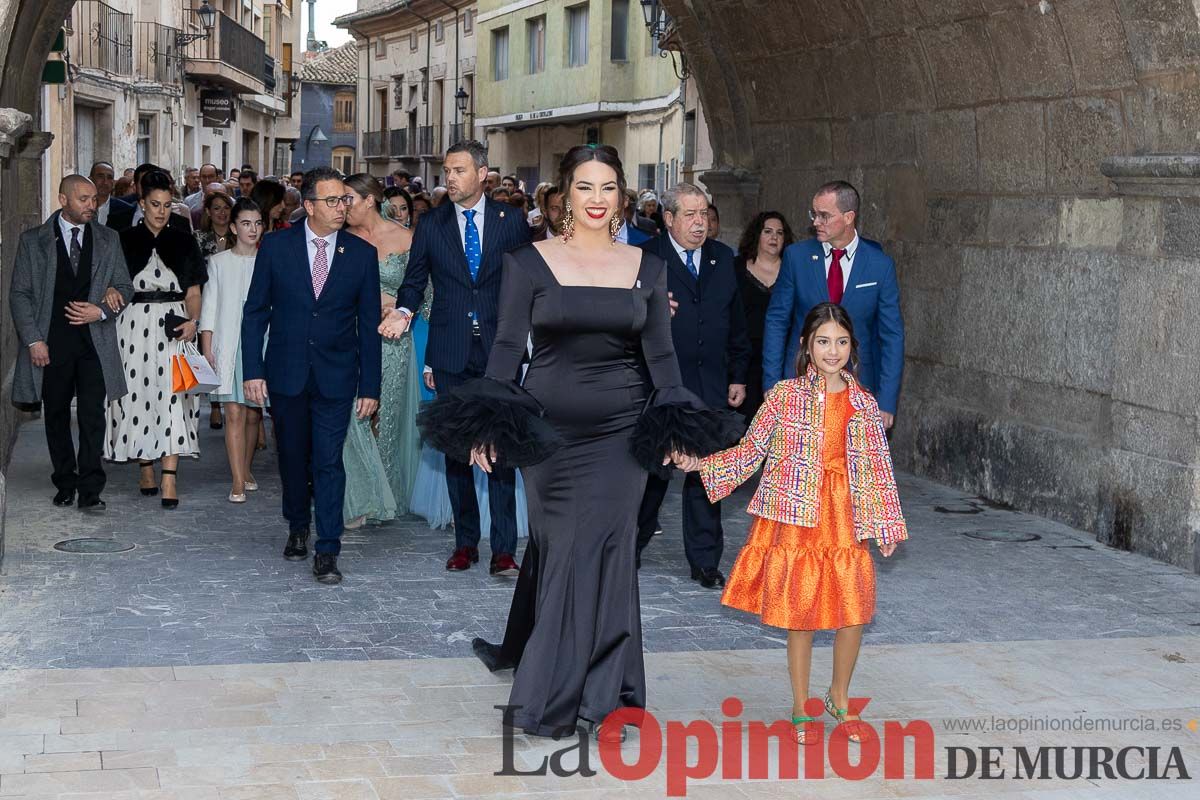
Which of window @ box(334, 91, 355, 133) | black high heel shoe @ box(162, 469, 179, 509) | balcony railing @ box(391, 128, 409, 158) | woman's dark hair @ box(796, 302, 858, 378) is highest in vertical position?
window @ box(334, 91, 355, 133)

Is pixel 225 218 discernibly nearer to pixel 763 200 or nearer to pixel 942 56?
pixel 763 200

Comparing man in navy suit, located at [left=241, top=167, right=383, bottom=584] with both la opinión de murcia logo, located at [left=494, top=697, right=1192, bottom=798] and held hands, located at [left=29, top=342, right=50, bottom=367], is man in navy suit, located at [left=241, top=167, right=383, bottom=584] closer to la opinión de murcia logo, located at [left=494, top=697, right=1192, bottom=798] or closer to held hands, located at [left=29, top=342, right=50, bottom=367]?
held hands, located at [left=29, top=342, right=50, bottom=367]

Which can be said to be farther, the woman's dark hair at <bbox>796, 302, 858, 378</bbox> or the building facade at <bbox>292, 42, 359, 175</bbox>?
the building facade at <bbox>292, 42, 359, 175</bbox>

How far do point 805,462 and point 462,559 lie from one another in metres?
2.85

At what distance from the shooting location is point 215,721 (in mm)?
5199

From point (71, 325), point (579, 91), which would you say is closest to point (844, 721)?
point (71, 325)

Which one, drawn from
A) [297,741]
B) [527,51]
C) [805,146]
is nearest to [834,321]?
[297,741]

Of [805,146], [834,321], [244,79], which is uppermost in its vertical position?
[244,79]

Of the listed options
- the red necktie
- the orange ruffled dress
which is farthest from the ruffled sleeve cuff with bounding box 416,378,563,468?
the red necktie

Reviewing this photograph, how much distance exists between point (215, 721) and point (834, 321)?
2.36m

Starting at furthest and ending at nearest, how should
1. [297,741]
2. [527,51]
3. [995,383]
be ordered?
[527,51] < [995,383] < [297,741]

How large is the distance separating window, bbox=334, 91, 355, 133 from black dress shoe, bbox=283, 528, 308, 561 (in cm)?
7153

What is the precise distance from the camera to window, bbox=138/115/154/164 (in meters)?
31.3

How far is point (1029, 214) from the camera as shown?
31.8 ft
